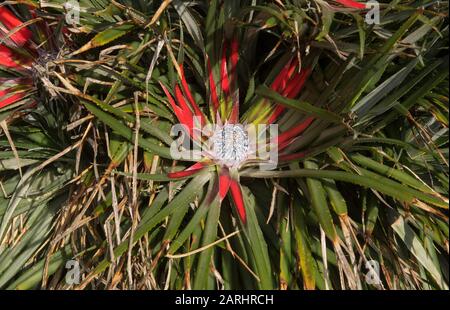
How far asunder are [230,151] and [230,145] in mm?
15

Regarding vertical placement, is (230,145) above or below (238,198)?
above

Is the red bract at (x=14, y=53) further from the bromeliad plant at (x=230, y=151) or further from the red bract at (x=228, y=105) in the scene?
the red bract at (x=228, y=105)

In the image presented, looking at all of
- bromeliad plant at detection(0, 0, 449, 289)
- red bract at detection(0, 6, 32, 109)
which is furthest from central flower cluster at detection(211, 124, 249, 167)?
red bract at detection(0, 6, 32, 109)

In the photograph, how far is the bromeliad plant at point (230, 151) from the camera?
3.76 ft

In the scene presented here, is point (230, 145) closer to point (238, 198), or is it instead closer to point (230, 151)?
point (230, 151)

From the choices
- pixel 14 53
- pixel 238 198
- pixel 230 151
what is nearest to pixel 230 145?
pixel 230 151

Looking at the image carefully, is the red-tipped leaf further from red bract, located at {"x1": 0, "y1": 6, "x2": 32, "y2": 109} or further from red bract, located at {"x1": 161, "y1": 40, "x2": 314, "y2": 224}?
red bract, located at {"x1": 0, "y1": 6, "x2": 32, "y2": 109}

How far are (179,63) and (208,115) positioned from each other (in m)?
0.17

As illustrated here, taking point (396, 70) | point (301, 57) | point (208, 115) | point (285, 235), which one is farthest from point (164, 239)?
point (396, 70)

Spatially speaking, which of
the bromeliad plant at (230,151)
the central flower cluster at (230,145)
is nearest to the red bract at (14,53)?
the bromeliad plant at (230,151)

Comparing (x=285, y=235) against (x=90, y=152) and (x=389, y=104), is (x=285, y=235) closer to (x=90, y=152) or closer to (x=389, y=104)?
(x=389, y=104)

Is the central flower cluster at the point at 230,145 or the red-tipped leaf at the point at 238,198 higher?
the central flower cluster at the point at 230,145

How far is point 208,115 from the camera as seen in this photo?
1.37 m

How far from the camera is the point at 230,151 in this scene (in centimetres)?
130
